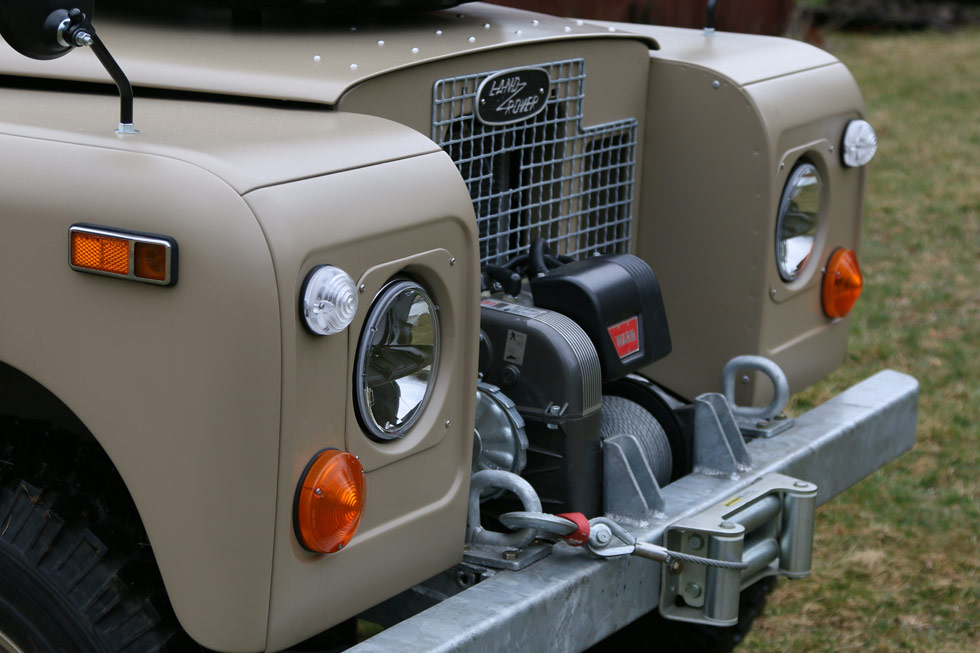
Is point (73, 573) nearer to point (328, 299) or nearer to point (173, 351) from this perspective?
point (173, 351)

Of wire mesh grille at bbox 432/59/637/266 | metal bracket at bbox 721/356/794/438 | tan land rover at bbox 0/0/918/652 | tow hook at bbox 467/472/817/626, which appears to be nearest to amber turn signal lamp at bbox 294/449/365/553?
tan land rover at bbox 0/0/918/652

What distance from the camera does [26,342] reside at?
5.72 feet

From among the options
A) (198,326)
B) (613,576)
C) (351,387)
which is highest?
(198,326)

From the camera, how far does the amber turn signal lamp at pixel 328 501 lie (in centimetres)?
173

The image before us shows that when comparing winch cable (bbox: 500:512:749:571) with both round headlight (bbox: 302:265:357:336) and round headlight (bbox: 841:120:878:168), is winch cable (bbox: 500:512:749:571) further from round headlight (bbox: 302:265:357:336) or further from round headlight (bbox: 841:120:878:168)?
round headlight (bbox: 841:120:878:168)

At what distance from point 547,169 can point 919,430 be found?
260cm

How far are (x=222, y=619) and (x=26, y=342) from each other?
1.49 ft

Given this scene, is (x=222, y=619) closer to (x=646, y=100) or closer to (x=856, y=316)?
(x=646, y=100)

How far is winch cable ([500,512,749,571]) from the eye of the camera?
203 cm

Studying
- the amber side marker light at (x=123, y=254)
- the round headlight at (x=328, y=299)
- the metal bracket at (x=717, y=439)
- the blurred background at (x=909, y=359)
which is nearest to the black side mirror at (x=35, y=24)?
the amber side marker light at (x=123, y=254)

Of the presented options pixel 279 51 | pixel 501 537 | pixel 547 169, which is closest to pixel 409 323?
pixel 501 537

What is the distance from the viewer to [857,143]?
2838 mm

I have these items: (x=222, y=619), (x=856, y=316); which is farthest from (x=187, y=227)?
(x=856, y=316)

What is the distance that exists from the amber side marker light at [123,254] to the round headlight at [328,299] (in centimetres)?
17
